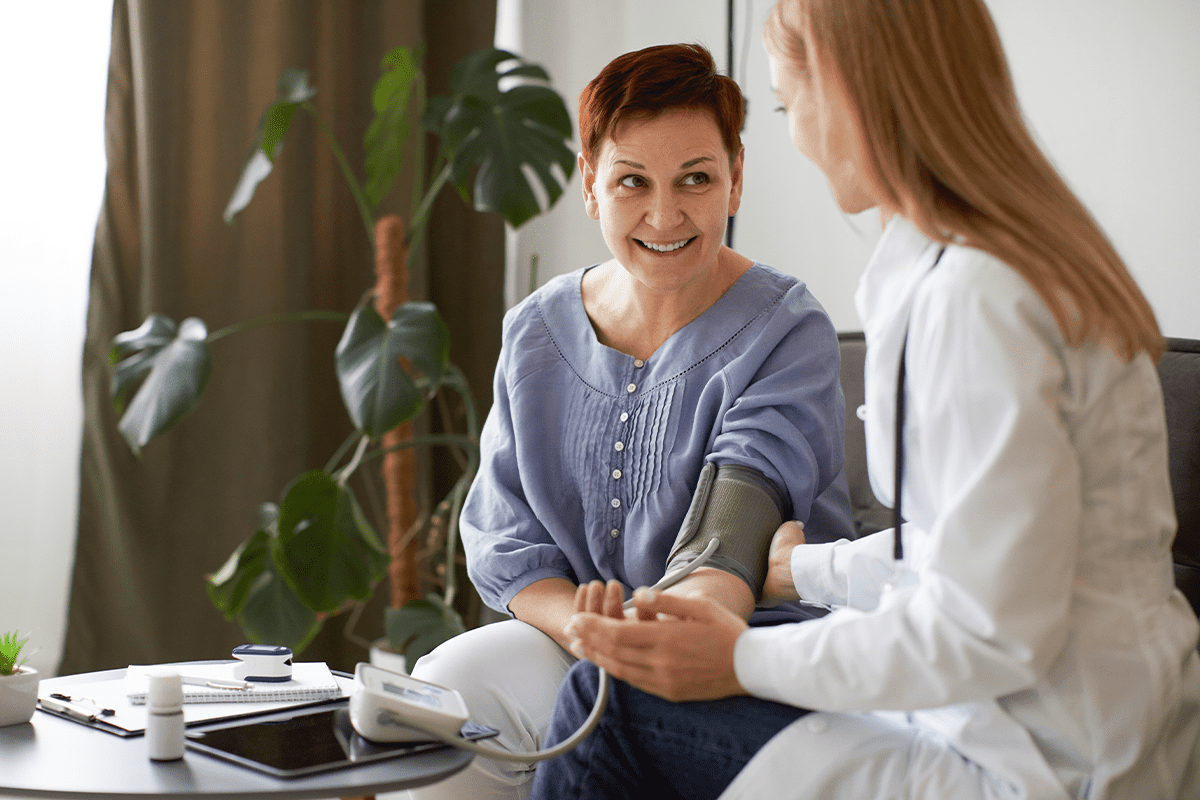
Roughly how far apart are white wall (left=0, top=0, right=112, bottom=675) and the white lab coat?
2110mm

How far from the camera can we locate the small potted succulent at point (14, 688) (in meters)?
1.16

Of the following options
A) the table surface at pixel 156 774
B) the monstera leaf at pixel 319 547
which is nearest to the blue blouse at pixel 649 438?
the table surface at pixel 156 774

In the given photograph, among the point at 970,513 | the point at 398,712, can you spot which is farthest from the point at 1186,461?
the point at 398,712

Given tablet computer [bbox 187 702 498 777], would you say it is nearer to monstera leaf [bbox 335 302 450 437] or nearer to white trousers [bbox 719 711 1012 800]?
white trousers [bbox 719 711 1012 800]

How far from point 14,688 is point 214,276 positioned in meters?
1.61

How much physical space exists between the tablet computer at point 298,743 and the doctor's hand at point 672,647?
0.22 meters

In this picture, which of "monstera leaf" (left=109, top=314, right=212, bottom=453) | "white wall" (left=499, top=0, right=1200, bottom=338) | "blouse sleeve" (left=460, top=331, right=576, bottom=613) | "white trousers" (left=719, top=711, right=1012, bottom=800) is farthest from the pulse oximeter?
"white wall" (left=499, top=0, right=1200, bottom=338)

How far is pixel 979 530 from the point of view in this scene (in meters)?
0.77

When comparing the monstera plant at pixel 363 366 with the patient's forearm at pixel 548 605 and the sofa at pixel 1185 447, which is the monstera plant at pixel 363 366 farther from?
the sofa at pixel 1185 447

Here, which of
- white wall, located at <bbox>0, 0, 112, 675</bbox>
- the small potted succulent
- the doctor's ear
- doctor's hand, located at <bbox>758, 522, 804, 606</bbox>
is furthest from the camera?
white wall, located at <bbox>0, 0, 112, 675</bbox>

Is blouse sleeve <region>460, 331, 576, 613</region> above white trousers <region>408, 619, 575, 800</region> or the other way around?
above

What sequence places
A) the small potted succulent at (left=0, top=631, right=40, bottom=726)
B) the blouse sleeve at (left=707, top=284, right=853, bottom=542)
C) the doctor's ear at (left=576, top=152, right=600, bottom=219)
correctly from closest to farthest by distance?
the small potted succulent at (left=0, top=631, right=40, bottom=726) → the blouse sleeve at (left=707, top=284, right=853, bottom=542) → the doctor's ear at (left=576, top=152, right=600, bottom=219)

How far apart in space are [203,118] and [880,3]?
210 cm

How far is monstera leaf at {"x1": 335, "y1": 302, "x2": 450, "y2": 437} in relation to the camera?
1.98 metres
